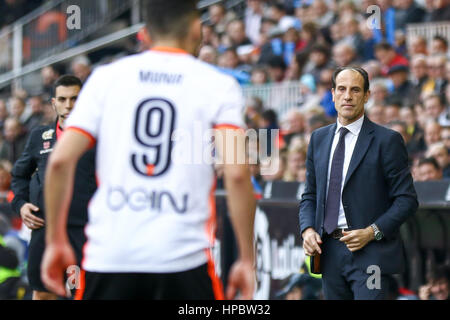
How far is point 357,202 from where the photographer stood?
646 centimetres

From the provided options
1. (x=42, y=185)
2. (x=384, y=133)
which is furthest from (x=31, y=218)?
(x=384, y=133)

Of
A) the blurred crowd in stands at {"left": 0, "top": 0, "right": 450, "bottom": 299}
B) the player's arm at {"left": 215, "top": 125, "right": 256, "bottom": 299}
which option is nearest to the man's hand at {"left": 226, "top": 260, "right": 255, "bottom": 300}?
the player's arm at {"left": 215, "top": 125, "right": 256, "bottom": 299}

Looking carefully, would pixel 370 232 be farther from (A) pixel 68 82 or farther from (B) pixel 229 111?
(A) pixel 68 82

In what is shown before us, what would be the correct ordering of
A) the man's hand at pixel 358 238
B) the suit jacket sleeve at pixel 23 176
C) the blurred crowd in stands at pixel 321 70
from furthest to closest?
1. the blurred crowd in stands at pixel 321 70
2. the suit jacket sleeve at pixel 23 176
3. the man's hand at pixel 358 238

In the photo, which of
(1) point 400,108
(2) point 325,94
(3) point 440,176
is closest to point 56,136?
(3) point 440,176

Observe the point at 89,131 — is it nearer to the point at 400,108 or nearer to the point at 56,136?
the point at 56,136

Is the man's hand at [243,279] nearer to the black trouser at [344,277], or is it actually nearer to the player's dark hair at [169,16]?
the player's dark hair at [169,16]

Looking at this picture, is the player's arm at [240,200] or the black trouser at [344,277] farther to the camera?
the black trouser at [344,277]

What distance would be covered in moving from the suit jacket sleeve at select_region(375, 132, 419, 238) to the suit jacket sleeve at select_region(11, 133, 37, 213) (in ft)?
10.4

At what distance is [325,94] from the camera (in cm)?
1371

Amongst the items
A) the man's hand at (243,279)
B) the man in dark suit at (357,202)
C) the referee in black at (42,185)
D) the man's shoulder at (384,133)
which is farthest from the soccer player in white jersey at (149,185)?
the referee in black at (42,185)

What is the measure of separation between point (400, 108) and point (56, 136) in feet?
18.1

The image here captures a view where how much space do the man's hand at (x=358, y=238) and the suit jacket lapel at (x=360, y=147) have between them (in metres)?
0.37

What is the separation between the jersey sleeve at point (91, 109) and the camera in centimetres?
413
